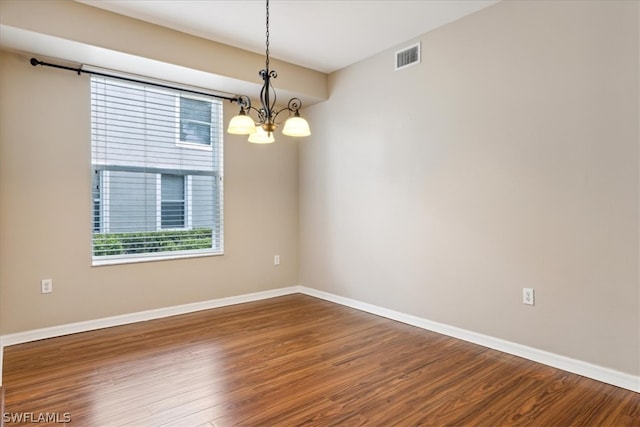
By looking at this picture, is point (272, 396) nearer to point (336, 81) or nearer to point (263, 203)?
point (263, 203)

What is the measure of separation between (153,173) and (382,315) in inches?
109

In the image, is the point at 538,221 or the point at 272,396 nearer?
the point at 272,396

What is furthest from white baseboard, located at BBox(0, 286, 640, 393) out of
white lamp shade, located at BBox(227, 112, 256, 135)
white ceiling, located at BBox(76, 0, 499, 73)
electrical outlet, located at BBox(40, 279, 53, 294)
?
white ceiling, located at BBox(76, 0, 499, 73)

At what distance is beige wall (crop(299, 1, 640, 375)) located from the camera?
8.00 ft

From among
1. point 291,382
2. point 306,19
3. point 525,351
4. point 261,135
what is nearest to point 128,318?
point 291,382

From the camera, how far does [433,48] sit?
136 inches

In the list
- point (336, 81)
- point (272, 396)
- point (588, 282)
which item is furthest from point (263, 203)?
point (588, 282)

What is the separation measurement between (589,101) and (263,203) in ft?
11.0

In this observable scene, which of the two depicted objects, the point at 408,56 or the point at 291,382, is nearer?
the point at 291,382

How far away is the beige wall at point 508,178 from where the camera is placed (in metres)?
2.44

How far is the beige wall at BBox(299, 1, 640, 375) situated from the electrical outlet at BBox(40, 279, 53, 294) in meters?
2.89

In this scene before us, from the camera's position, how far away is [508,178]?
2.96 m

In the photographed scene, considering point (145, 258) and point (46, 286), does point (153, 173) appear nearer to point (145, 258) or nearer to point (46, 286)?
point (145, 258)

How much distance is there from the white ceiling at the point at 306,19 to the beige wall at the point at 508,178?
233 mm
